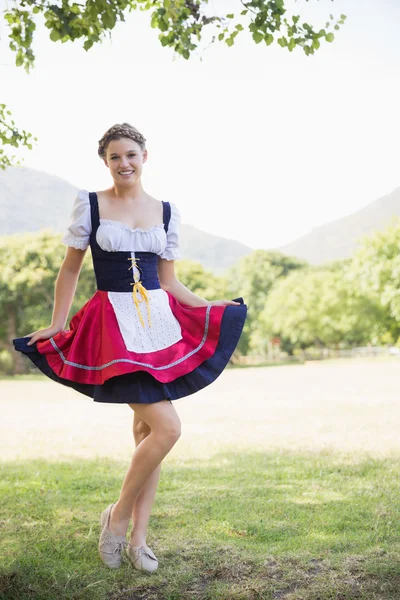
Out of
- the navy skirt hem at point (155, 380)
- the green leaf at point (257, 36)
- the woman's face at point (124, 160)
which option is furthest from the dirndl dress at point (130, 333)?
the green leaf at point (257, 36)

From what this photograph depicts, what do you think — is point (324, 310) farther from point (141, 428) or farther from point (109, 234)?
point (109, 234)

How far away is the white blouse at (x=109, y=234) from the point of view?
354 centimetres

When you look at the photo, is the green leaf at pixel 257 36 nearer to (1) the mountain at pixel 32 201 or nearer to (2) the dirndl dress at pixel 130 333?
(2) the dirndl dress at pixel 130 333

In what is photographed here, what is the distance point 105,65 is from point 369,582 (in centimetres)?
12782

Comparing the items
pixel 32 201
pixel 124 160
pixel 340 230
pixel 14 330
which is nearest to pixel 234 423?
pixel 124 160

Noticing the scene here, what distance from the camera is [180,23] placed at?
14.7 ft

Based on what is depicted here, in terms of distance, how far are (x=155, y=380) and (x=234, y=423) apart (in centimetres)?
710

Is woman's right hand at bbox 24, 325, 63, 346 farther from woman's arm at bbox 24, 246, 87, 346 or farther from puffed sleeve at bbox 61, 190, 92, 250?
puffed sleeve at bbox 61, 190, 92, 250

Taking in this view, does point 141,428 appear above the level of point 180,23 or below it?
below

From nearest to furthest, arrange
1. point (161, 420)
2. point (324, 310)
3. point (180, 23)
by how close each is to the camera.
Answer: point (161, 420)
point (180, 23)
point (324, 310)

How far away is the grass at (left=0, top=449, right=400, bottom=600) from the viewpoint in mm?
3186

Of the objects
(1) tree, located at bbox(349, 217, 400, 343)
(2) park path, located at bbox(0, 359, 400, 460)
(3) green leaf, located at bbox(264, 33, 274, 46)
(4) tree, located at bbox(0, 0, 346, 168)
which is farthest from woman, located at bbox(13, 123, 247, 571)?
(1) tree, located at bbox(349, 217, 400, 343)

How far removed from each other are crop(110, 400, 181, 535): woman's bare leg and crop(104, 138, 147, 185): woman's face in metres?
1.14

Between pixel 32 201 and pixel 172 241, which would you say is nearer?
pixel 172 241
